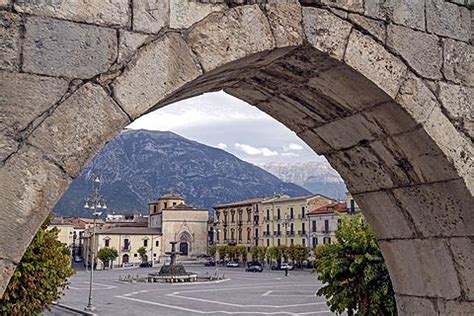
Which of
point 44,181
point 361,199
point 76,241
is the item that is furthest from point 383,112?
point 76,241

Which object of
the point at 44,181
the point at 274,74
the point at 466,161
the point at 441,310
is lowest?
the point at 441,310

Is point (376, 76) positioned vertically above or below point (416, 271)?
above

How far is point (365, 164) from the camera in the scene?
5.02 meters

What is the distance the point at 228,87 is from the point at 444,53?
1.68 meters

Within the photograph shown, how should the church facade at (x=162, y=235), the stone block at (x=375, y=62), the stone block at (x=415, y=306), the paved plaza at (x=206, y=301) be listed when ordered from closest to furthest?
the stone block at (x=375, y=62) → the stone block at (x=415, y=306) → the paved plaza at (x=206, y=301) → the church facade at (x=162, y=235)

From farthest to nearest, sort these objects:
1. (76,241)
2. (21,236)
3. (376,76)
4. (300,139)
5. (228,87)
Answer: (76,241) → (300,139) → (228,87) → (376,76) → (21,236)

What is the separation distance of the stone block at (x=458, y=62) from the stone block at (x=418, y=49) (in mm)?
84

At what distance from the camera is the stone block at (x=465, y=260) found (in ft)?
15.1

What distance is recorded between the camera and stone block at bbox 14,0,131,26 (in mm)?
3125

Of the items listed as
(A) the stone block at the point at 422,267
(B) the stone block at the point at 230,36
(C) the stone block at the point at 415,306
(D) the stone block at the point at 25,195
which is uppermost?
(B) the stone block at the point at 230,36

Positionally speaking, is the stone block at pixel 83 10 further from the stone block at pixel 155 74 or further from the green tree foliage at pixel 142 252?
the green tree foliage at pixel 142 252

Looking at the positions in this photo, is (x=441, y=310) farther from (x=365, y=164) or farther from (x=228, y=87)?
(x=228, y=87)

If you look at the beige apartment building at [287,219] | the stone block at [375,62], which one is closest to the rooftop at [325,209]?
the beige apartment building at [287,219]

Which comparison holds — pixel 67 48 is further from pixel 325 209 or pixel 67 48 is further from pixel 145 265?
pixel 145 265
